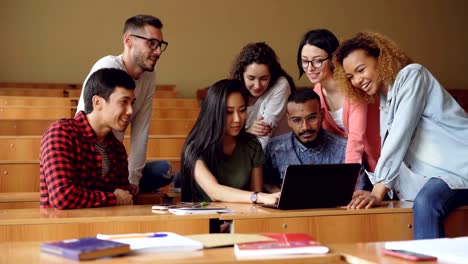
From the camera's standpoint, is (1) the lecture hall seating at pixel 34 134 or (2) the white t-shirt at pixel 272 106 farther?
(1) the lecture hall seating at pixel 34 134

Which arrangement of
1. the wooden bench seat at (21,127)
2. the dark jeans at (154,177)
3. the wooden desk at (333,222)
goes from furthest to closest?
the wooden bench seat at (21,127) → the dark jeans at (154,177) → the wooden desk at (333,222)

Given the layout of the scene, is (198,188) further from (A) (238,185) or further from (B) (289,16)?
(B) (289,16)

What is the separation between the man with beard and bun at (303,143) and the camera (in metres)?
3.08

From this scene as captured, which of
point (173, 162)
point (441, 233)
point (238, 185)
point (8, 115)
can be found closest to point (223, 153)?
point (238, 185)

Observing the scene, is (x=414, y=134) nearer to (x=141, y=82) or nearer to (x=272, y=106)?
(x=272, y=106)

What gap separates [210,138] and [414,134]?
77 cm

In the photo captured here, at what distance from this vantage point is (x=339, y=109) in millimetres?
3283

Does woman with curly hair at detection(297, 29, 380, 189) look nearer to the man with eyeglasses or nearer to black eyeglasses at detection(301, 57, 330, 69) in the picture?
black eyeglasses at detection(301, 57, 330, 69)

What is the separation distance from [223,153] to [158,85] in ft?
15.8

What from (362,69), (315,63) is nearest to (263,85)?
(315,63)

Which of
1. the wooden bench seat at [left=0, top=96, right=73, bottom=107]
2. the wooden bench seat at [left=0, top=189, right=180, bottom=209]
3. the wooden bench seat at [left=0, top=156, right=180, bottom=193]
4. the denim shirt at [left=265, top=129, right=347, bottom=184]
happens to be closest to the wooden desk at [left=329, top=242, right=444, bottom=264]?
the denim shirt at [left=265, top=129, right=347, bottom=184]

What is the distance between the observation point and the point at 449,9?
28.3 feet

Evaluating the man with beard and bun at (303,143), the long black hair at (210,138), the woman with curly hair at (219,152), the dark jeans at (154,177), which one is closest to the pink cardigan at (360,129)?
the man with beard and bun at (303,143)

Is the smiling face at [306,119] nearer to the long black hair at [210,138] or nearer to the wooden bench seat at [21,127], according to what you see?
the long black hair at [210,138]
